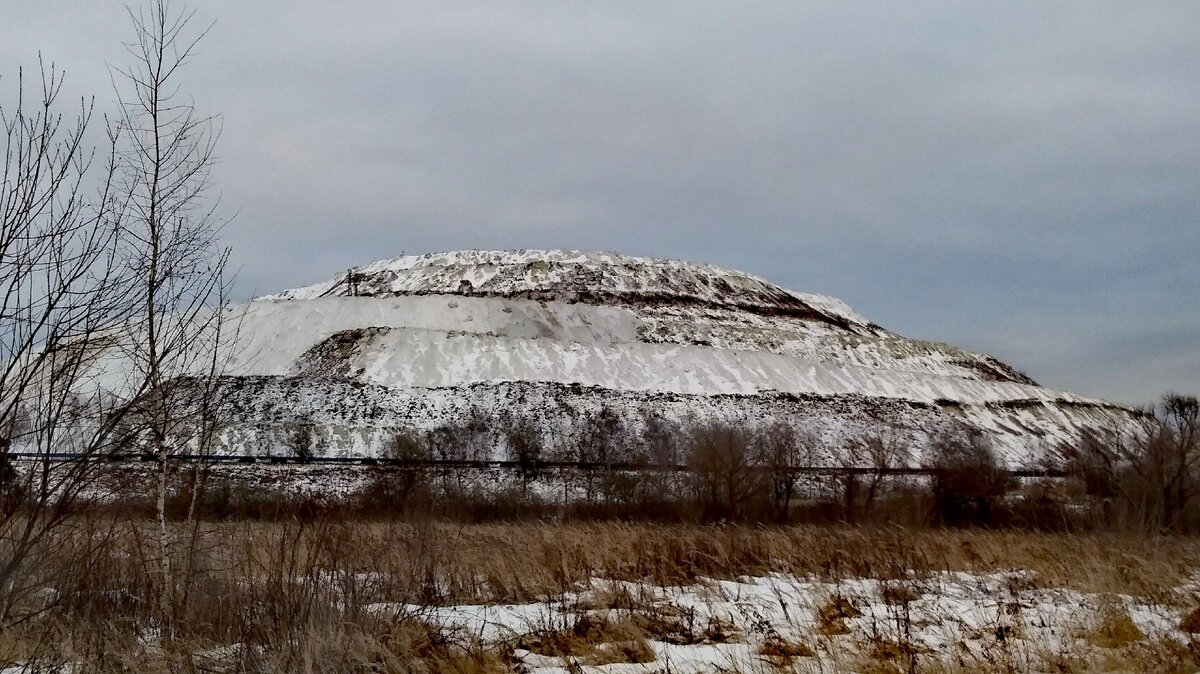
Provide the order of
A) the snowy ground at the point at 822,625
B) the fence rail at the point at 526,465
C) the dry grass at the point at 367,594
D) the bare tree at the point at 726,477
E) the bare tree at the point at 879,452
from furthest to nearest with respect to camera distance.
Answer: the fence rail at the point at 526,465 < the bare tree at the point at 879,452 < the bare tree at the point at 726,477 < the snowy ground at the point at 822,625 < the dry grass at the point at 367,594

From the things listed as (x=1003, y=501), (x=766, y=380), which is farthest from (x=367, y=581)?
(x=766, y=380)

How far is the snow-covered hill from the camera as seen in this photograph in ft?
140

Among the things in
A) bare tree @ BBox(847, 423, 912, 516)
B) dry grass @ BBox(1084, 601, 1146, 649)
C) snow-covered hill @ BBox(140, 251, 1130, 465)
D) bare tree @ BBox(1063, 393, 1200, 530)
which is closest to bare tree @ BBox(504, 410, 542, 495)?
snow-covered hill @ BBox(140, 251, 1130, 465)

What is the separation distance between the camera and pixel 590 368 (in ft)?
168

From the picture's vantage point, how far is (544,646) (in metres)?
5.66

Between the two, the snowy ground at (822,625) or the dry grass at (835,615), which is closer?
the snowy ground at (822,625)

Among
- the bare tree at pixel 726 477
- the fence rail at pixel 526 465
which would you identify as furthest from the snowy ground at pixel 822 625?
the fence rail at pixel 526 465

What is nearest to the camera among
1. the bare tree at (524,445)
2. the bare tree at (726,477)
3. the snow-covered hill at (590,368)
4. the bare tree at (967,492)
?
the bare tree at (967,492)

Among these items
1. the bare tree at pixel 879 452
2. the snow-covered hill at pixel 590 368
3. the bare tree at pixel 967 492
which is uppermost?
the snow-covered hill at pixel 590 368

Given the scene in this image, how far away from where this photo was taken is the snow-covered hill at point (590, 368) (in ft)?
140

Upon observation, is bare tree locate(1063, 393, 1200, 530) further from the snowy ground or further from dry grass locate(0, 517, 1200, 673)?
the snowy ground

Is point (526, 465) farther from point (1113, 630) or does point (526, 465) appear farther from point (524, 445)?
point (1113, 630)

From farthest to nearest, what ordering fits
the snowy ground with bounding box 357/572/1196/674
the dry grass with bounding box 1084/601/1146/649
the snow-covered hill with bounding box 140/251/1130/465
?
1. the snow-covered hill with bounding box 140/251/1130/465
2. the dry grass with bounding box 1084/601/1146/649
3. the snowy ground with bounding box 357/572/1196/674

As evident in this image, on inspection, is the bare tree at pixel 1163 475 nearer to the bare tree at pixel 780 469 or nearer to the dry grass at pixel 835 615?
the bare tree at pixel 780 469
